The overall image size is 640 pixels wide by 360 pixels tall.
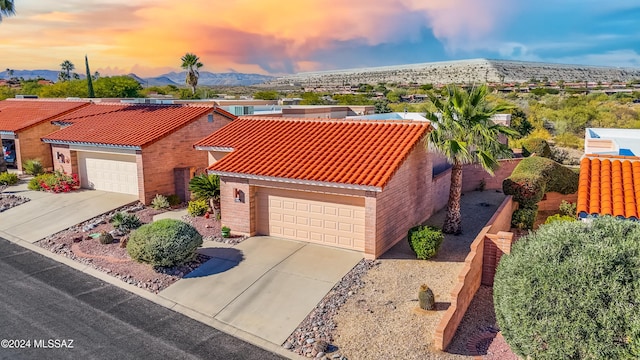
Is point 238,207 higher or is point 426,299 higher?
point 238,207

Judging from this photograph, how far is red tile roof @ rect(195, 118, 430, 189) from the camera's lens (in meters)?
17.6

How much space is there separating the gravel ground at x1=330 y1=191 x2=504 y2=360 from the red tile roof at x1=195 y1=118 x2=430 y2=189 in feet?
10.2

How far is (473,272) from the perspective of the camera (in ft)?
45.7

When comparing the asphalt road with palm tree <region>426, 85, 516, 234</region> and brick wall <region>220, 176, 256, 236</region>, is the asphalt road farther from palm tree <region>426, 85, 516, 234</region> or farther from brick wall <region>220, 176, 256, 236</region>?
palm tree <region>426, 85, 516, 234</region>

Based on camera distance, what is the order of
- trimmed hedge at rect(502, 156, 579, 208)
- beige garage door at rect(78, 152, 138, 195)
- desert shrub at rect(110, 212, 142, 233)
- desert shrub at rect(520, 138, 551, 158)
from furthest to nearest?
desert shrub at rect(520, 138, 551, 158), beige garage door at rect(78, 152, 138, 195), trimmed hedge at rect(502, 156, 579, 208), desert shrub at rect(110, 212, 142, 233)

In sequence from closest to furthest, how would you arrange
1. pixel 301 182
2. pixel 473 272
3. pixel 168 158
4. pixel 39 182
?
pixel 473 272 < pixel 301 182 < pixel 168 158 < pixel 39 182

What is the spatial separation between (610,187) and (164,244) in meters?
14.3

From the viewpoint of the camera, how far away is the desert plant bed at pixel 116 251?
1590 centimetres

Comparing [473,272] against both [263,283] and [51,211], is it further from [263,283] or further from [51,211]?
[51,211]

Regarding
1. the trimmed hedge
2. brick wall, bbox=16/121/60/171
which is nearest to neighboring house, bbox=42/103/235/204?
brick wall, bbox=16/121/60/171

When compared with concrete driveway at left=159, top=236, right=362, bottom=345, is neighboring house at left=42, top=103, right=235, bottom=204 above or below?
above

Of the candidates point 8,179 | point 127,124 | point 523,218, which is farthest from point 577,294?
point 8,179

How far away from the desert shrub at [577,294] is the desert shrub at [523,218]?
12.2 meters

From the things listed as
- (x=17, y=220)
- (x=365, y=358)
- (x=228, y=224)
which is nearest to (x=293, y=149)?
(x=228, y=224)
